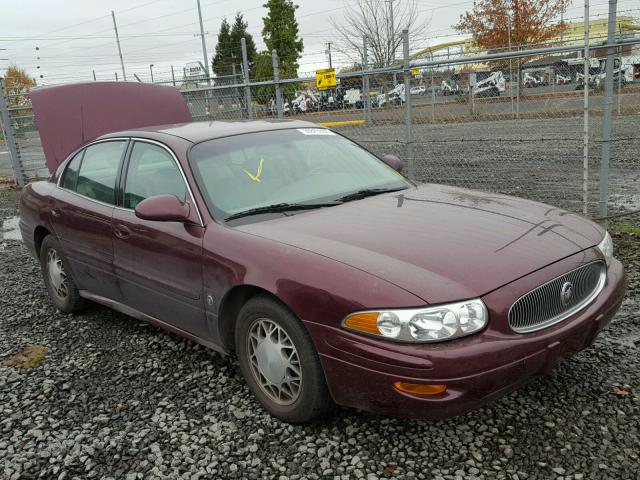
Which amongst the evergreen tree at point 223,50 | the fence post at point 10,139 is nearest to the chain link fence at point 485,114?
the fence post at point 10,139

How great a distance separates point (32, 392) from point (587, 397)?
10.6 ft

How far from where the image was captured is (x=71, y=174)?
185 inches

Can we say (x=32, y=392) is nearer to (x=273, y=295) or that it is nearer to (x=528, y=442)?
(x=273, y=295)

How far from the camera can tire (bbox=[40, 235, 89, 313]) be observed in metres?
4.67

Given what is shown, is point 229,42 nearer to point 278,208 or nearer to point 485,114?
point 485,114

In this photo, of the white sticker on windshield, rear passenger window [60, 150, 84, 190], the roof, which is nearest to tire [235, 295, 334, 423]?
the roof

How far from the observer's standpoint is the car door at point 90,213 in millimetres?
4082

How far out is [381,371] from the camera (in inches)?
97.1

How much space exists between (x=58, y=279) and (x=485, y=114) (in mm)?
10858

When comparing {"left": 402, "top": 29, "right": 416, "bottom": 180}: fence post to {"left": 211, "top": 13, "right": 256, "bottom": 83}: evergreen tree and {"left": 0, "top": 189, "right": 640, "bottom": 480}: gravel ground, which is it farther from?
{"left": 211, "top": 13, "right": 256, "bottom": 83}: evergreen tree

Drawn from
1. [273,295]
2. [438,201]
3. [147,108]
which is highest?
[147,108]

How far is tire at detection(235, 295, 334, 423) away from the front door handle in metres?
1.18

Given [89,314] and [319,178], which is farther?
[89,314]

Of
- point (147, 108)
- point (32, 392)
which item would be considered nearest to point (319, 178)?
point (32, 392)
